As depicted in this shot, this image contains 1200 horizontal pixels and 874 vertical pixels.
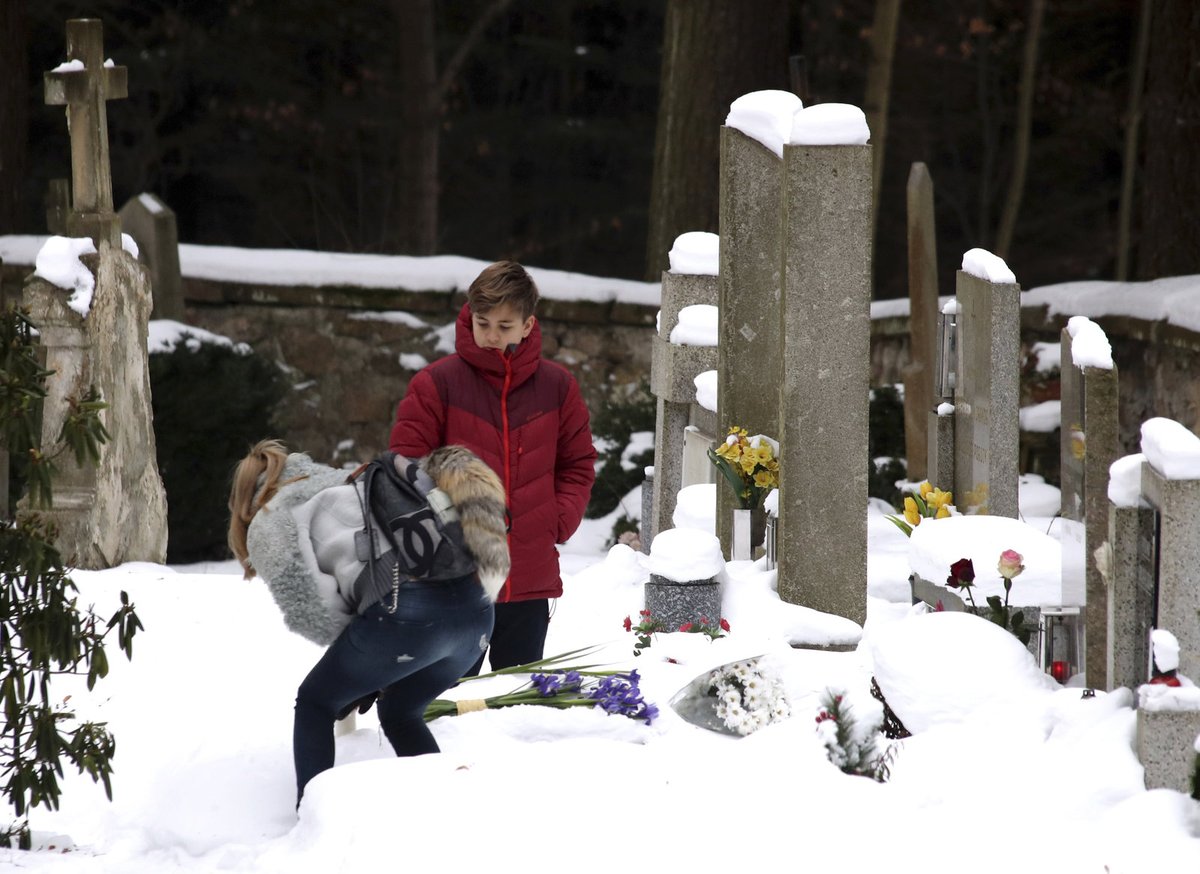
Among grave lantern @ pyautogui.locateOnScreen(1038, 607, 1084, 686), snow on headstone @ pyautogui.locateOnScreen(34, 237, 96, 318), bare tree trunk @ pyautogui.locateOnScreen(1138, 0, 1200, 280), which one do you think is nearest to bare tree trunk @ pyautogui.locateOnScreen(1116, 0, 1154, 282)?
bare tree trunk @ pyautogui.locateOnScreen(1138, 0, 1200, 280)

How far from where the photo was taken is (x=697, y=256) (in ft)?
23.4

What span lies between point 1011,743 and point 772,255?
2.65m

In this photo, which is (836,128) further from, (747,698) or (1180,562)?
(1180,562)

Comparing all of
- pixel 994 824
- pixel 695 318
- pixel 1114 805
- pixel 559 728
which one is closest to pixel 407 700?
pixel 559 728

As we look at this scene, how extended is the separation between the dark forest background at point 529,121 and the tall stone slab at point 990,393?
9.45 metres

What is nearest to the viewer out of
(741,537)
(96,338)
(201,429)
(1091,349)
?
(1091,349)

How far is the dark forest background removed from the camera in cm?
1566

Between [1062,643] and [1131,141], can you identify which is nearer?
[1062,643]

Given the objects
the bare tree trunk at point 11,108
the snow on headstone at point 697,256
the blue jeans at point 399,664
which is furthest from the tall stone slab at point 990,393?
the bare tree trunk at point 11,108

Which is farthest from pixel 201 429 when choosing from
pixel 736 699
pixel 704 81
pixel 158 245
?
pixel 736 699

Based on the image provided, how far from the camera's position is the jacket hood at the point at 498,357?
434 cm

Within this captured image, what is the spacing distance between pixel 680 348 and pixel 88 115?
2.84 m

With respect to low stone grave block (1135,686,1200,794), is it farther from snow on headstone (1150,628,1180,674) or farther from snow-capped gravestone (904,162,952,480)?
snow-capped gravestone (904,162,952,480)

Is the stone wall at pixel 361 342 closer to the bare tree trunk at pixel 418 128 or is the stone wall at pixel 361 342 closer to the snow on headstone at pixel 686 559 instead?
the bare tree trunk at pixel 418 128
